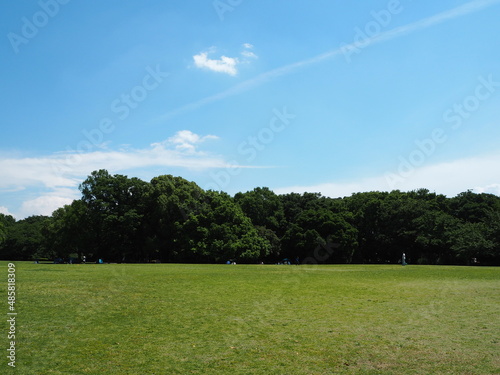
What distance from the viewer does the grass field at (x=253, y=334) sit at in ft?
25.5

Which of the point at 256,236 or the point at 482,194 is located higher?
the point at 482,194

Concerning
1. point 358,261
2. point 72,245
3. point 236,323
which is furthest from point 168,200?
point 236,323

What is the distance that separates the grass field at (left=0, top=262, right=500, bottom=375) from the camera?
777 cm

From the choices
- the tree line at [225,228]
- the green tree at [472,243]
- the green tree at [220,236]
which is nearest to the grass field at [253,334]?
the green tree at [472,243]

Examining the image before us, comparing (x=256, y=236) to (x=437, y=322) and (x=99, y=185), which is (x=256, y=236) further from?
(x=437, y=322)

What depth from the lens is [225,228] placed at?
66188 mm

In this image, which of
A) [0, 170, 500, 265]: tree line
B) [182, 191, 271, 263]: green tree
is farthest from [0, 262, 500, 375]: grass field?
[0, 170, 500, 265]: tree line

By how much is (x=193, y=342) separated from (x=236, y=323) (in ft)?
7.87

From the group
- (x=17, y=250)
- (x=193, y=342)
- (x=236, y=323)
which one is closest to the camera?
(x=193, y=342)

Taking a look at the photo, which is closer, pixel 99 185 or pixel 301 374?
pixel 301 374

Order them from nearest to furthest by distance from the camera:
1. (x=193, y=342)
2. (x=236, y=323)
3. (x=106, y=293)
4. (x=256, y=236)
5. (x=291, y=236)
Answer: (x=193, y=342)
(x=236, y=323)
(x=106, y=293)
(x=256, y=236)
(x=291, y=236)

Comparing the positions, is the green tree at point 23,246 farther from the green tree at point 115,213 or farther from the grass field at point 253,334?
the grass field at point 253,334

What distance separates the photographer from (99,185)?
239 feet

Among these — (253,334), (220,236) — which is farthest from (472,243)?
(253,334)
